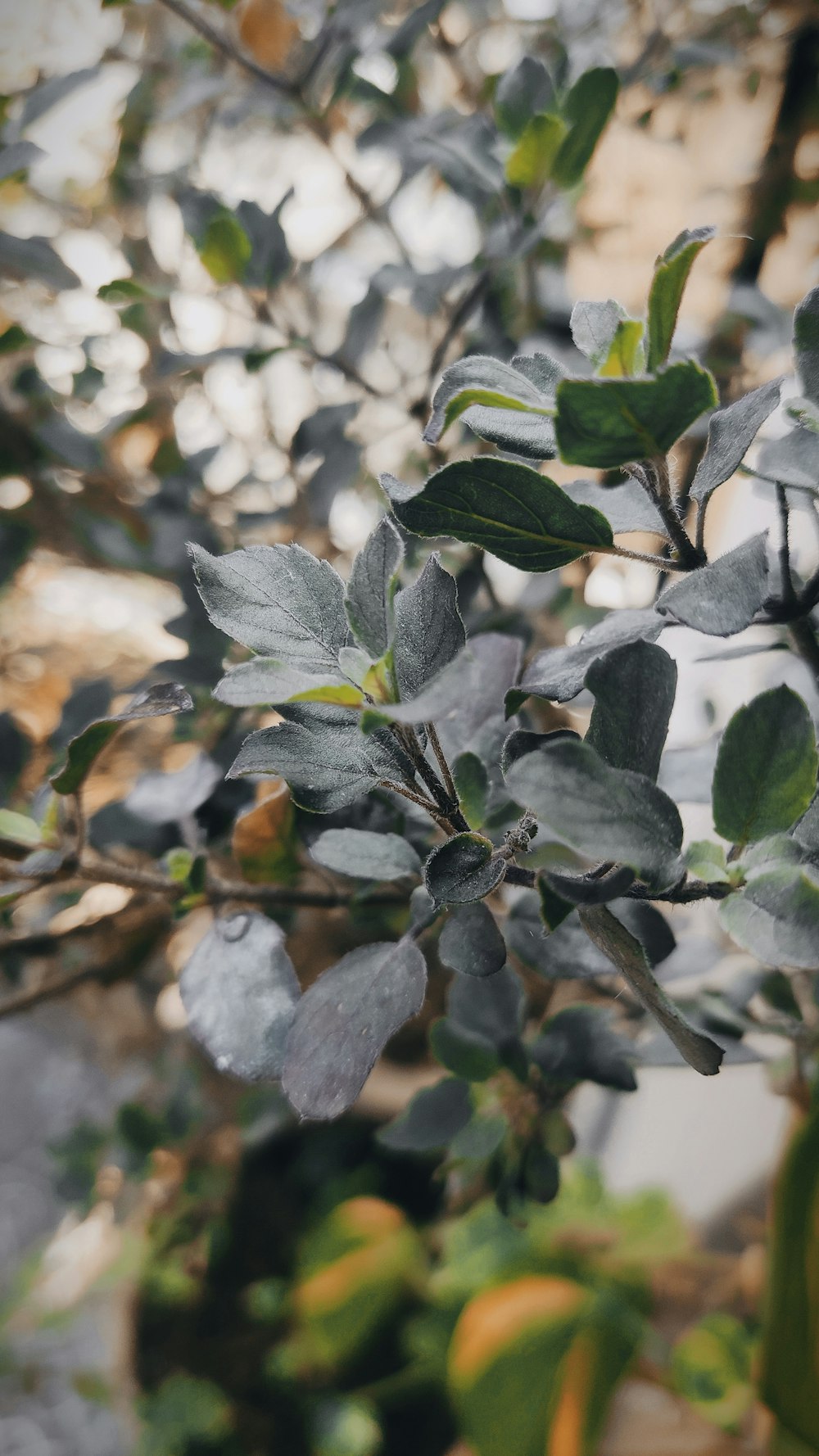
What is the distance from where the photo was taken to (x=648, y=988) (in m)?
0.18

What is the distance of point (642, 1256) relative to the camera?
812mm

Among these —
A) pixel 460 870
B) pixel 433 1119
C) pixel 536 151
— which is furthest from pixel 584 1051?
pixel 536 151

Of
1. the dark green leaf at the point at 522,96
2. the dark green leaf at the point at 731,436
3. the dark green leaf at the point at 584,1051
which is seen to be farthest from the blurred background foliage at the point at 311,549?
the dark green leaf at the point at 731,436

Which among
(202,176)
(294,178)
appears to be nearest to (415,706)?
(202,176)

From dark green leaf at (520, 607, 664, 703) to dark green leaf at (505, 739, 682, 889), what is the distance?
3 cm

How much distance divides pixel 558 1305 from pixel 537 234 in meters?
0.76

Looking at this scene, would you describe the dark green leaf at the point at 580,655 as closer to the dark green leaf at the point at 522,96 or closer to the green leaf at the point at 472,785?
the green leaf at the point at 472,785

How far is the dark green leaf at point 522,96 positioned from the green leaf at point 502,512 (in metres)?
0.34

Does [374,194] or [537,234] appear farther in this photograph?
[374,194]

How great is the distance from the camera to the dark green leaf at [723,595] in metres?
0.19

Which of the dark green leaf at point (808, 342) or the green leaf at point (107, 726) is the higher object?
the dark green leaf at point (808, 342)

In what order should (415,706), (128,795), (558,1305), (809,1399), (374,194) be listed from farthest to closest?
1. (374,194)
2. (558,1305)
3. (809,1399)
4. (128,795)
5. (415,706)

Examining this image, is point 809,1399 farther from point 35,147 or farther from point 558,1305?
point 35,147

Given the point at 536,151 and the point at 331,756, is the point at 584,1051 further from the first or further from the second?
the point at 536,151
